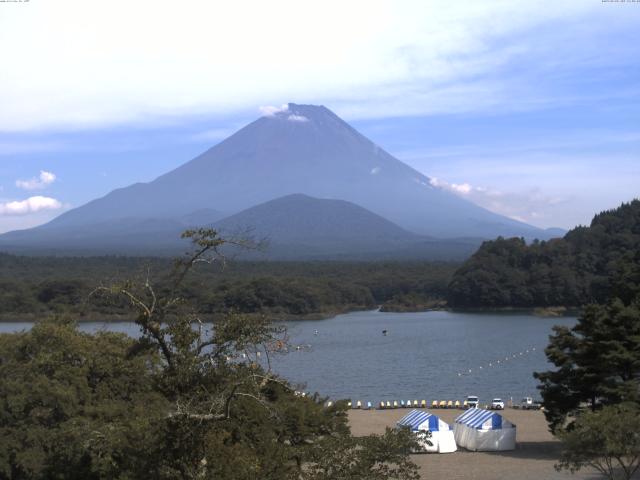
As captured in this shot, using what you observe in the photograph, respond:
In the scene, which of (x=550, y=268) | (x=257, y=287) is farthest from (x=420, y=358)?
(x=550, y=268)

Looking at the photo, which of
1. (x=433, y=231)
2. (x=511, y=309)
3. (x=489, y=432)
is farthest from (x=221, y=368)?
(x=433, y=231)

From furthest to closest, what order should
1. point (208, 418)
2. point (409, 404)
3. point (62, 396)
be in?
point (409, 404) → point (62, 396) → point (208, 418)

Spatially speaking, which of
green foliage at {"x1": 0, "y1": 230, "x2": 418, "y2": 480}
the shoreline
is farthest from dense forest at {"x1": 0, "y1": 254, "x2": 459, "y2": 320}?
green foliage at {"x1": 0, "y1": 230, "x2": 418, "y2": 480}

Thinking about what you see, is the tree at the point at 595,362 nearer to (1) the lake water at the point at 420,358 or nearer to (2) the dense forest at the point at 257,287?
(1) the lake water at the point at 420,358

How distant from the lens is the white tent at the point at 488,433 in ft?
53.0

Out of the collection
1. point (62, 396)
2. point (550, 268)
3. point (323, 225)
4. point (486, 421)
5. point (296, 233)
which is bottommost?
point (486, 421)

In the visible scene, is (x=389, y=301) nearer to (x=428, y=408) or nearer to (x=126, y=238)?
(x=428, y=408)

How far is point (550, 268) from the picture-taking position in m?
57.7

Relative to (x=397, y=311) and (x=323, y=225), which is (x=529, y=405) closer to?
(x=397, y=311)

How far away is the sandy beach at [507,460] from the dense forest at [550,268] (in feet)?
114

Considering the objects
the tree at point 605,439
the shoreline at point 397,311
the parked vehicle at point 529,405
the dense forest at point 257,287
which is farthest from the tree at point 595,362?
the shoreline at point 397,311

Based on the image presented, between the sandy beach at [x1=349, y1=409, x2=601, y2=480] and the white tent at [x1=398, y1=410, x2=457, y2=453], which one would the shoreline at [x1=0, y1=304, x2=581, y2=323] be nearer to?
the sandy beach at [x1=349, y1=409, x2=601, y2=480]

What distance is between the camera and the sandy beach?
45.3 feet

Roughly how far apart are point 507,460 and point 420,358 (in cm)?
1796
